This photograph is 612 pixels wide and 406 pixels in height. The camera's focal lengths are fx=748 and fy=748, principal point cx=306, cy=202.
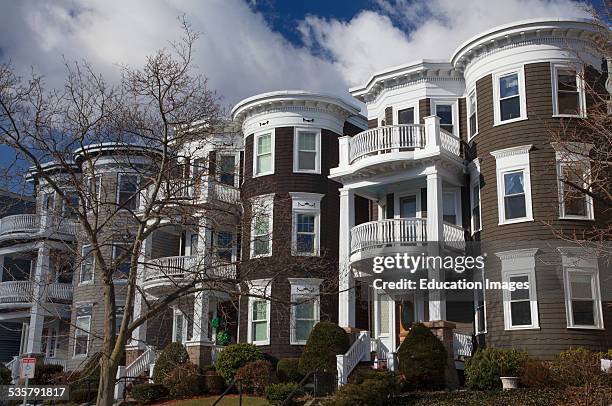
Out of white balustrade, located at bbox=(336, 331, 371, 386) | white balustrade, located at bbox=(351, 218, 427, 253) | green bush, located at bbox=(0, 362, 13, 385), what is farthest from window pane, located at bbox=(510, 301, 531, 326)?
green bush, located at bbox=(0, 362, 13, 385)

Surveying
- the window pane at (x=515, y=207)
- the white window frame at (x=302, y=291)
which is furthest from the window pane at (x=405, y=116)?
the white window frame at (x=302, y=291)

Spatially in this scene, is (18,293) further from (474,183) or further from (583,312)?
(583,312)

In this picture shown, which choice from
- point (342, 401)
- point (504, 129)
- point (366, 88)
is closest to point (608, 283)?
point (504, 129)

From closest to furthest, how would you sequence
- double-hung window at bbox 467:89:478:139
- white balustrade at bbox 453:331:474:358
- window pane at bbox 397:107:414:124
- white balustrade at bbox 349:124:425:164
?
white balustrade at bbox 453:331:474:358 < white balustrade at bbox 349:124:425:164 < double-hung window at bbox 467:89:478:139 < window pane at bbox 397:107:414:124

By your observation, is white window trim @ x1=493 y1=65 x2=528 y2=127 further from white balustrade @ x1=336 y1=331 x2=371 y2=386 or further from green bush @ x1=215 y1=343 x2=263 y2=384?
green bush @ x1=215 y1=343 x2=263 y2=384

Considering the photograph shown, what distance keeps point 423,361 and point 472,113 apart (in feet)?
31.4

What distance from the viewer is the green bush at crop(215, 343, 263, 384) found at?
85.1 feet

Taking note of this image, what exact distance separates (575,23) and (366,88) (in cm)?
834

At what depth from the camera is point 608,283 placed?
22.6 meters

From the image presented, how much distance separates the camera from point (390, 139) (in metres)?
25.3

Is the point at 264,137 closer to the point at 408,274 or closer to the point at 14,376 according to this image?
the point at 408,274

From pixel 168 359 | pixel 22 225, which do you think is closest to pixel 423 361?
pixel 168 359

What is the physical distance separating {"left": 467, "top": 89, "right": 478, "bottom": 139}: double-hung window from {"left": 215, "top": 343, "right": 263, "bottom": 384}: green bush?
35.6 feet

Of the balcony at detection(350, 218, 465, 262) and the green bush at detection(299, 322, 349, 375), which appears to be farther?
the balcony at detection(350, 218, 465, 262)
